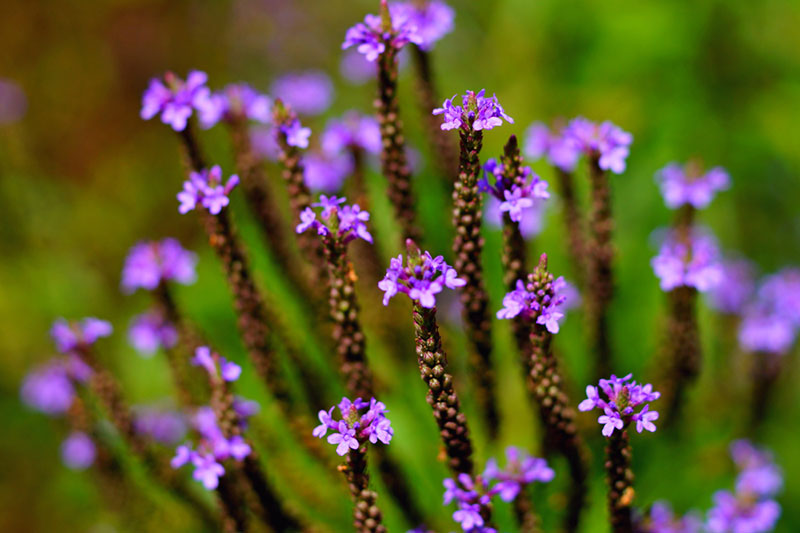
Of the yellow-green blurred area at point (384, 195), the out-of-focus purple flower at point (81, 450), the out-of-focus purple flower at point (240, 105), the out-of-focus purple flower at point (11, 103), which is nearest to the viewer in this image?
the out-of-focus purple flower at point (240, 105)

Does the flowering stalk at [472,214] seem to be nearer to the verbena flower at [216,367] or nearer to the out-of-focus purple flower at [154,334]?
the verbena flower at [216,367]

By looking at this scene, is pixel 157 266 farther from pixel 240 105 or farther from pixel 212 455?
pixel 212 455

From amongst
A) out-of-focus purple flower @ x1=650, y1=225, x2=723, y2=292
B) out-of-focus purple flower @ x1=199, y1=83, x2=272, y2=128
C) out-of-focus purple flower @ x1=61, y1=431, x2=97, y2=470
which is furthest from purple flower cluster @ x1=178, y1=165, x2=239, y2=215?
out-of-focus purple flower @ x1=650, y1=225, x2=723, y2=292

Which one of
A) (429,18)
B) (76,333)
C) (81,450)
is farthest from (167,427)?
(429,18)

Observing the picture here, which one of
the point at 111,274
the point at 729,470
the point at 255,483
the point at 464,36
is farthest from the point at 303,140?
the point at 464,36

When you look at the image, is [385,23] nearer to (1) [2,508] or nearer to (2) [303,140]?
(2) [303,140]

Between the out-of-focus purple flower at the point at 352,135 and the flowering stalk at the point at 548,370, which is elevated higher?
the out-of-focus purple flower at the point at 352,135

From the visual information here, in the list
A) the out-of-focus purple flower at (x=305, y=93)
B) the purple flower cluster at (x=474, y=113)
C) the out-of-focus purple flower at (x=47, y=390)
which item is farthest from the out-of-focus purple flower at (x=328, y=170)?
the out-of-focus purple flower at (x=47, y=390)
